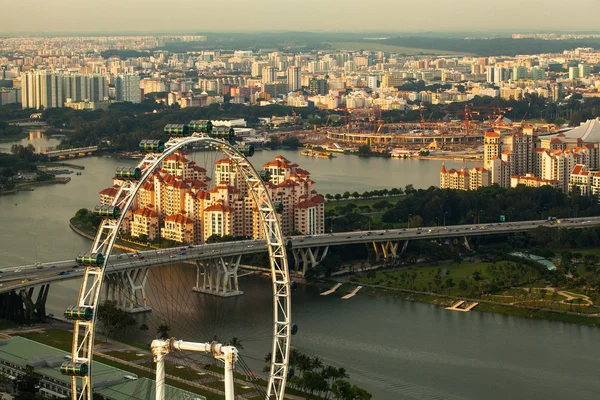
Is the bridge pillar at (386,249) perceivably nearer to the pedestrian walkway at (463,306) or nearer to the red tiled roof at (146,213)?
the pedestrian walkway at (463,306)

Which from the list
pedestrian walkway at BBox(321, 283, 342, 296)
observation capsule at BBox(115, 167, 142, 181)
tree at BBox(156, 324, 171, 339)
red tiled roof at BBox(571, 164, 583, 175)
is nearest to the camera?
observation capsule at BBox(115, 167, 142, 181)

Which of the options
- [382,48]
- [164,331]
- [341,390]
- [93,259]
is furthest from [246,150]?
[382,48]

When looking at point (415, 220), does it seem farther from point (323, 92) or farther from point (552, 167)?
point (323, 92)

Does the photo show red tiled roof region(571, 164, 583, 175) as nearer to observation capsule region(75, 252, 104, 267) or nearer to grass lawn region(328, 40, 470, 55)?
observation capsule region(75, 252, 104, 267)

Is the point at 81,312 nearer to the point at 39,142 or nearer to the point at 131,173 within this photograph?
the point at 131,173

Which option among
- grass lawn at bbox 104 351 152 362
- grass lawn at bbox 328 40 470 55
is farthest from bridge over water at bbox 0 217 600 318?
grass lawn at bbox 328 40 470 55

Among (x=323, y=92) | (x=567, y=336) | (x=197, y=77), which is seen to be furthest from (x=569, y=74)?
(x=567, y=336)
